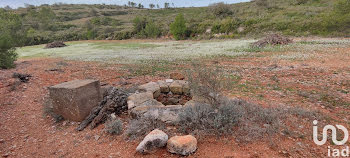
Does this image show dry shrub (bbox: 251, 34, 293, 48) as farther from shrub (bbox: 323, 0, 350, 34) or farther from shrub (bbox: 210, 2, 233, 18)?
shrub (bbox: 210, 2, 233, 18)

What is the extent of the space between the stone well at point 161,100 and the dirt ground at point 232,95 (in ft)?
1.94

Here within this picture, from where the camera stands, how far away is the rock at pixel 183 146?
3326 mm

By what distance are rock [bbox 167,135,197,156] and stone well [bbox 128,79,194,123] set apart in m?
0.82

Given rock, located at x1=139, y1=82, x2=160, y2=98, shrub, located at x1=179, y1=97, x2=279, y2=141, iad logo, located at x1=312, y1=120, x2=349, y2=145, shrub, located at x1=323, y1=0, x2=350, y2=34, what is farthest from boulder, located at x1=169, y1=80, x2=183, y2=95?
shrub, located at x1=323, y1=0, x2=350, y2=34

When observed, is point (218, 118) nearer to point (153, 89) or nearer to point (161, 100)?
point (161, 100)

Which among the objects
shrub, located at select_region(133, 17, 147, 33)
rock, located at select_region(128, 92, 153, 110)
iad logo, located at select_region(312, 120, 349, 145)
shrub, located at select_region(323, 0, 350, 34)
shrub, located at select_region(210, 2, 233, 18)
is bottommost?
Result: iad logo, located at select_region(312, 120, 349, 145)

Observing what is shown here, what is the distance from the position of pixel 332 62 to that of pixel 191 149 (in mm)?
9786

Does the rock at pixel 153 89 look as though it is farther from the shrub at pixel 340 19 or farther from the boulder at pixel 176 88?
the shrub at pixel 340 19

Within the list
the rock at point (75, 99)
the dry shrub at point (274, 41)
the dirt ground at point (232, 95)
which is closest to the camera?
the dirt ground at point (232, 95)

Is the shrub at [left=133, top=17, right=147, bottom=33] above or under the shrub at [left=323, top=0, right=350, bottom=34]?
above

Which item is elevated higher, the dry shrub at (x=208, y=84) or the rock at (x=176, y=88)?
the dry shrub at (x=208, y=84)

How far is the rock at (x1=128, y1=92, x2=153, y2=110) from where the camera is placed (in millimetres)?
5031

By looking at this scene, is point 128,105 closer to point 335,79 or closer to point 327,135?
point 327,135

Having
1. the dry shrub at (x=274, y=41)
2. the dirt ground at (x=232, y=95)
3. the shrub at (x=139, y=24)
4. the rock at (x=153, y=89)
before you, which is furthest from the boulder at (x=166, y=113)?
the shrub at (x=139, y=24)
